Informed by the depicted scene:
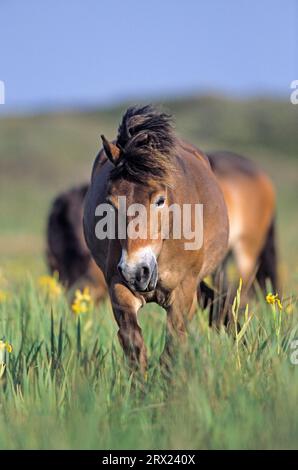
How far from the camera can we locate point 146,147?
4.29 metres

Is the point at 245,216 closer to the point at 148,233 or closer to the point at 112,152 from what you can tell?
the point at 112,152

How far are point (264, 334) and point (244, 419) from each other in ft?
3.71

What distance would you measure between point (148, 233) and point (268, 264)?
5.06 metres

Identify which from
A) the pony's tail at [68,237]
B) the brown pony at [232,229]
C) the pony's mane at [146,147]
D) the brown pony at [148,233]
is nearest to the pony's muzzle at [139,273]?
the brown pony at [148,233]

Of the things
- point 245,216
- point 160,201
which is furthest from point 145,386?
point 245,216

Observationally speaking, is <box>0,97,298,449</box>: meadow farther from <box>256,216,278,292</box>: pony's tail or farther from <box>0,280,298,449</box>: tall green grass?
<box>256,216,278,292</box>: pony's tail

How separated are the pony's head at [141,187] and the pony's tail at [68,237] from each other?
4.49 m

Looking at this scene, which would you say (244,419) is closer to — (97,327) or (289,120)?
(97,327)

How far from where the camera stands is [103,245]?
4691 mm

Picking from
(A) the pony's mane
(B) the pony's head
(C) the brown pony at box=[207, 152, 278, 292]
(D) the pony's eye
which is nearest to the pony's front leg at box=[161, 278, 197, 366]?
(B) the pony's head

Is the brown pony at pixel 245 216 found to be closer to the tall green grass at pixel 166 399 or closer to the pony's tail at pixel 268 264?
the pony's tail at pixel 268 264

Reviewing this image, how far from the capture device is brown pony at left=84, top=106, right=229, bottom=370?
13.6ft

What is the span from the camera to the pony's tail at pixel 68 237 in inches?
353

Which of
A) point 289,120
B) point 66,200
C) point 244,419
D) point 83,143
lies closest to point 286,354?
point 244,419
